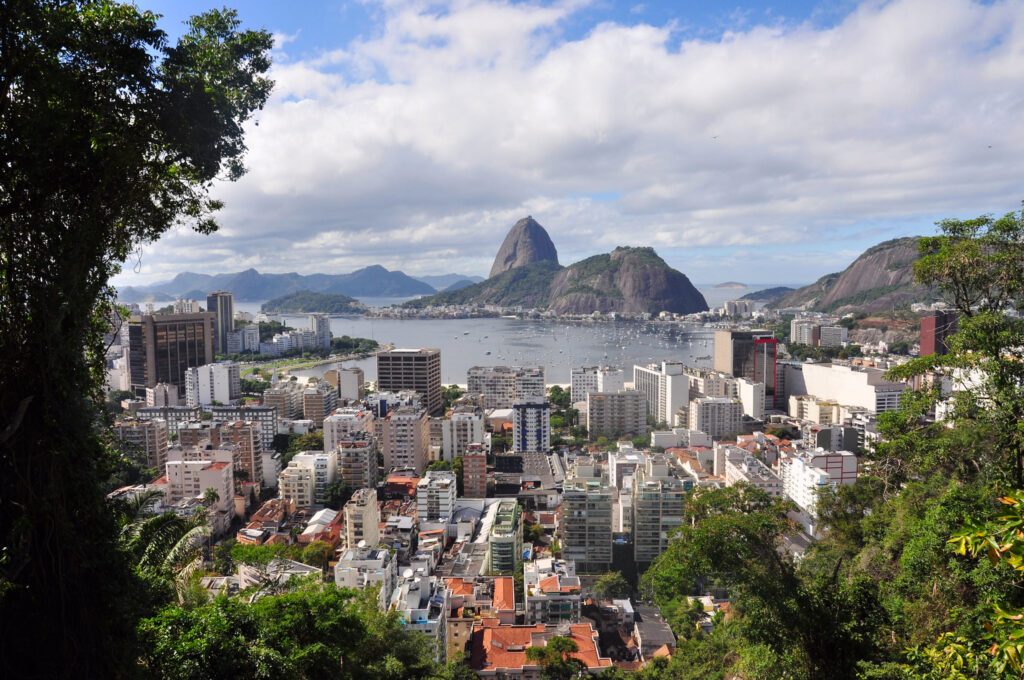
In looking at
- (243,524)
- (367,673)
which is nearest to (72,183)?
(367,673)

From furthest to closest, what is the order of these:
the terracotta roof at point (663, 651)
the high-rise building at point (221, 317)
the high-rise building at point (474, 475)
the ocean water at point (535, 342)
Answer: the high-rise building at point (221, 317) < the ocean water at point (535, 342) < the high-rise building at point (474, 475) < the terracotta roof at point (663, 651)

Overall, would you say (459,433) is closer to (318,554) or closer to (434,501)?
(434,501)

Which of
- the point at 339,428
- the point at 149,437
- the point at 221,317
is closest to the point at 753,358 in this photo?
the point at 339,428

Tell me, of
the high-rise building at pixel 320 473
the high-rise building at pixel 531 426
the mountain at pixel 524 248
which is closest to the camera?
the high-rise building at pixel 320 473

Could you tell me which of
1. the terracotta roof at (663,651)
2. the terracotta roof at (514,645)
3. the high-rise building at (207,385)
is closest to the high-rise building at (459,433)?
the terracotta roof at (514,645)

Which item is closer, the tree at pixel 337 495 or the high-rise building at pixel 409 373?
the tree at pixel 337 495

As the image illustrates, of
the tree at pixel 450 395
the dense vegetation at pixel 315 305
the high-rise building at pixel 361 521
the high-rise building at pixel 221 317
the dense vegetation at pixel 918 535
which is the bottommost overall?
the high-rise building at pixel 361 521

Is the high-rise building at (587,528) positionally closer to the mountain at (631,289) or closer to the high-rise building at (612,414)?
the high-rise building at (612,414)

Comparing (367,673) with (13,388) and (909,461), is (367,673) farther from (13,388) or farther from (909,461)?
(909,461)
